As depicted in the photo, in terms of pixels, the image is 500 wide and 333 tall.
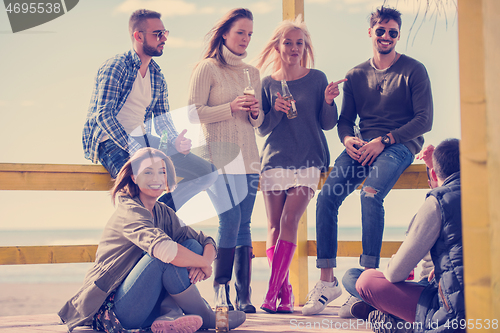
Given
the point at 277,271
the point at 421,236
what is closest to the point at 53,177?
the point at 277,271

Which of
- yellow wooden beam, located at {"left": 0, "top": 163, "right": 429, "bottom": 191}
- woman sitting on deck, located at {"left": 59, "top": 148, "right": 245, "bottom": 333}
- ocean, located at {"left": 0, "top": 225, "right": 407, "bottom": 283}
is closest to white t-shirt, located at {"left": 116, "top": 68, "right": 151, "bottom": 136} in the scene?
yellow wooden beam, located at {"left": 0, "top": 163, "right": 429, "bottom": 191}

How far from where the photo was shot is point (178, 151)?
261 cm

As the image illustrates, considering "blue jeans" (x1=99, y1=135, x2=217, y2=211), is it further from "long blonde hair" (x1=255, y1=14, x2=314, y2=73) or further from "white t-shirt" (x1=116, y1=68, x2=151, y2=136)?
"long blonde hair" (x1=255, y1=14, x2=314, y2=73)

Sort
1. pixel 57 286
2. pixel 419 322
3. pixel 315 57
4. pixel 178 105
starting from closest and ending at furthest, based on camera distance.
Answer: pixel 419 322, pixel 178 105, pixel 315 57, pixel 57 286

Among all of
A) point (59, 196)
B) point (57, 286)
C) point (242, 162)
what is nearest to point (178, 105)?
point (242, 162)

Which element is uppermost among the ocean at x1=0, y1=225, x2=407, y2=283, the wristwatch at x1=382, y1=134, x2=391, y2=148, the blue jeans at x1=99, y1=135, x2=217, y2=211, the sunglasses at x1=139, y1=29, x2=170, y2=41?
the sunglasses at x1=139, y1=29, x2=170, y2=41

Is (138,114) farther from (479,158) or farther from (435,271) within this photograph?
(479,158)

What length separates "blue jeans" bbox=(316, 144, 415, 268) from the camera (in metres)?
2.45

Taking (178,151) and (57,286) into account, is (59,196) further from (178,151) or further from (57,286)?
(178,151)

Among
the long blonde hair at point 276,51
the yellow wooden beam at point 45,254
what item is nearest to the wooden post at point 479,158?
the long blonde hair at point 276,51

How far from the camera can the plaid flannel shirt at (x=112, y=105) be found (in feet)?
7.88

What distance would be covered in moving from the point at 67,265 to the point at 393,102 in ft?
37.9

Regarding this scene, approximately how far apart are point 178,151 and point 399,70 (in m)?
1.45

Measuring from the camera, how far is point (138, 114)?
2660 mm
